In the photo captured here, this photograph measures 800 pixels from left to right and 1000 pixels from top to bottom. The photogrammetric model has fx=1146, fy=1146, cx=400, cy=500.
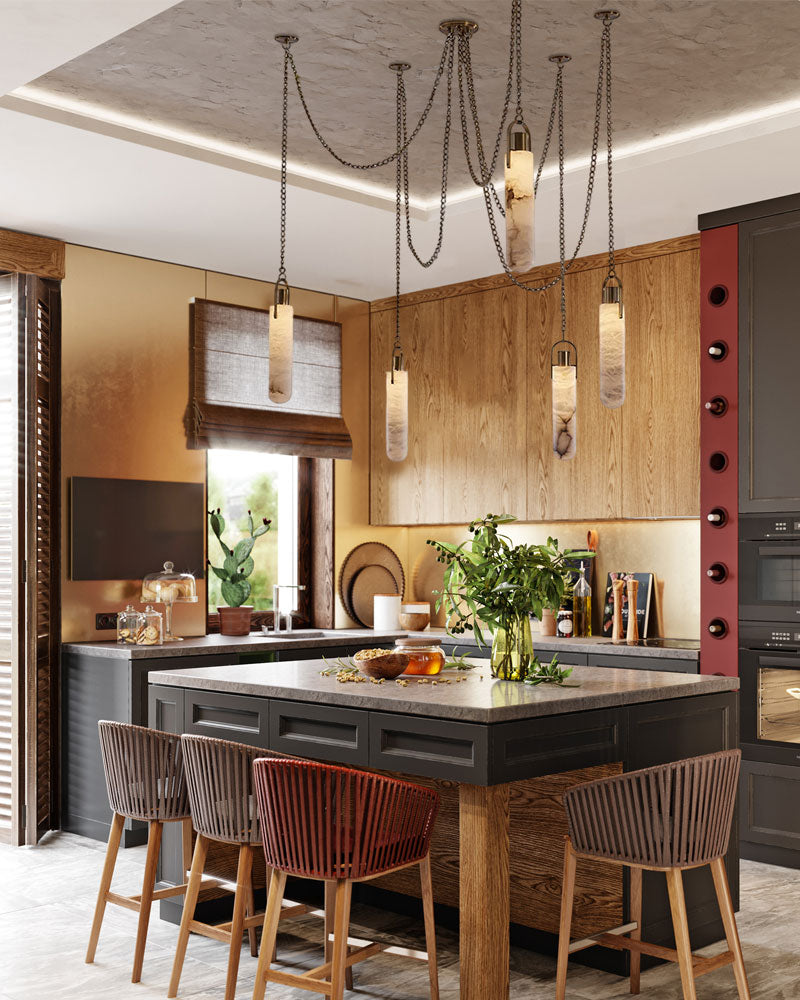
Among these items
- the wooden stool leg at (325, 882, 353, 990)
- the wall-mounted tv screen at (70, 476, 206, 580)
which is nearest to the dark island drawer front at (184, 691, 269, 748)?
the wooden stool leg at (325, 882, 353, 990)

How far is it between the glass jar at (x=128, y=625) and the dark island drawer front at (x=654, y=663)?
217 centimetres

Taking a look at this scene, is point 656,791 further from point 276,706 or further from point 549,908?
point 276,706

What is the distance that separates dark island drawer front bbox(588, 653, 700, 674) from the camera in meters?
5.10

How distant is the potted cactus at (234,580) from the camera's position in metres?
5.97

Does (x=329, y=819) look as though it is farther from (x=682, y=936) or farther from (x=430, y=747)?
(x=682, y=936)

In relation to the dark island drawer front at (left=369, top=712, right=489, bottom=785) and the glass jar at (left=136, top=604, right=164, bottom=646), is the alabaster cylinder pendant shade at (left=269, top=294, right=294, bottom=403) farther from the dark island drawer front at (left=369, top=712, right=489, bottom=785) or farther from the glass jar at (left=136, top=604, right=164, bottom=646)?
the glass jar at (left=136, top=604, right=164, bottom=646)

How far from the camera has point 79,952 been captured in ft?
12.2

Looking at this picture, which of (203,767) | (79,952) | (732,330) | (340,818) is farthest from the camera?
(732,330)

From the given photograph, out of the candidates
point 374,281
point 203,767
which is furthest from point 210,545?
point 203,767

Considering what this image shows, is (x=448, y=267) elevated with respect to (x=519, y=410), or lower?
elevated

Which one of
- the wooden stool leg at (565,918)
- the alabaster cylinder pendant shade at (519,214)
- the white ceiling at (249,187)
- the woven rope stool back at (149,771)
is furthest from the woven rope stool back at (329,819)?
the white ceiling at (249,187)

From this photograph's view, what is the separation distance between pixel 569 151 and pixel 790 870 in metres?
3.11

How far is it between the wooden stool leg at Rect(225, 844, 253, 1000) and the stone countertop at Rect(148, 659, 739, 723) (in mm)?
484

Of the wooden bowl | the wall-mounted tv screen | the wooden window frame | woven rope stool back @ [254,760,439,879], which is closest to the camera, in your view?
woven rope stool back @ [254,760,439,879]
